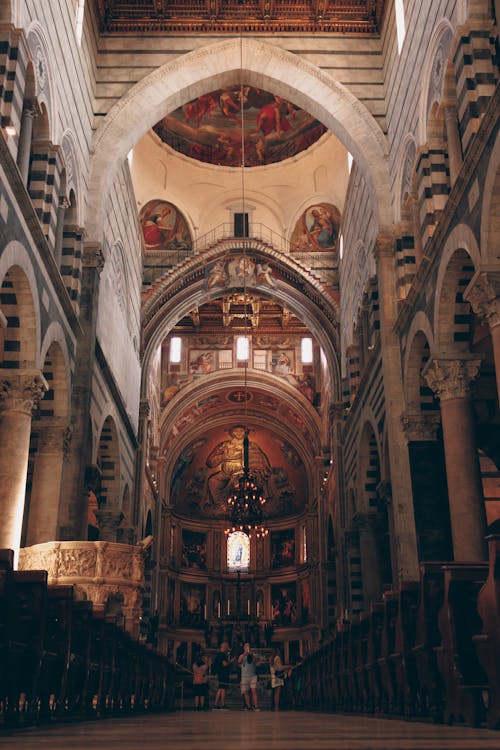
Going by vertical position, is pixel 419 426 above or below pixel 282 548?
below

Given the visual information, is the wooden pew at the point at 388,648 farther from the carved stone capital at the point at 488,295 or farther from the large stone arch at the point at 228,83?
the large stone arch at the point at 228,83

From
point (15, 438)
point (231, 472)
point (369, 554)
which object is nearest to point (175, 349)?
point (231, 472)

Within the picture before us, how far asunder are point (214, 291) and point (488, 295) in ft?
53.1

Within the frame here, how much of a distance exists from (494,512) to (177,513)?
19.1 metres

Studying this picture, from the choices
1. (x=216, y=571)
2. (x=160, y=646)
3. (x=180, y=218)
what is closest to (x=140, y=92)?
(x=180, y=218)

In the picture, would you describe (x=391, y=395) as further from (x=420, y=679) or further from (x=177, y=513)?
(x=177, y=513)

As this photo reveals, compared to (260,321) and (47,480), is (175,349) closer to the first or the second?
(260,321)

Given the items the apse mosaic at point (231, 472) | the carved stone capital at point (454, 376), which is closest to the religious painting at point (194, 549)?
the apse mosaic at point (231, 472)

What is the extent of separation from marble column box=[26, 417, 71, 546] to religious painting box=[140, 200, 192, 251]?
38.4ft

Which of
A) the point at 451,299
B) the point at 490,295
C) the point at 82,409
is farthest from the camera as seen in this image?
the point at 82,409

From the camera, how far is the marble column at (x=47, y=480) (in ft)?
43.1

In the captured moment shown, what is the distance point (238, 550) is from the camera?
36.6 m

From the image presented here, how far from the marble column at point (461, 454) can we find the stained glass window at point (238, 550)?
84.5 feet

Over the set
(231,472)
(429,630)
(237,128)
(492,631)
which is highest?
(237,128)
